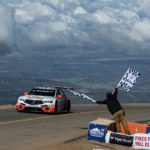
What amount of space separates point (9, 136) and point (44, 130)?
220 centimetres

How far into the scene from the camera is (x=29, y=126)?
16969mm

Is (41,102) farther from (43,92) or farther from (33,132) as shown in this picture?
(33,132)

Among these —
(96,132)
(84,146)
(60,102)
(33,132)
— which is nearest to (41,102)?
(60,102)

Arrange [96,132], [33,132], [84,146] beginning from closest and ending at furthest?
[84,146], [96,132], [33,132]

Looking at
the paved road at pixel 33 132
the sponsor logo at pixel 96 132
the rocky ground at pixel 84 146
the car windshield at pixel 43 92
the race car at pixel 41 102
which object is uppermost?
the car windshield at pixel 43 92

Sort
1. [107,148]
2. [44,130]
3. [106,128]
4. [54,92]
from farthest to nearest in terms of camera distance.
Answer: [54,92] → [44,130] → [106,128] → [107,148]

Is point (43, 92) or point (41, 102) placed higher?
point (43, 92)

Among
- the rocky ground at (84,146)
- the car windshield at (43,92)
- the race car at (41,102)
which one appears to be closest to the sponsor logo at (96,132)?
the rocky ground at (84,146)

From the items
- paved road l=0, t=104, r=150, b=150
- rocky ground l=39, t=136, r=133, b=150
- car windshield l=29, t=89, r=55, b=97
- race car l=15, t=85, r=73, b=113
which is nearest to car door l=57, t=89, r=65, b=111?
race car l=15, t=85, r=73, b=113

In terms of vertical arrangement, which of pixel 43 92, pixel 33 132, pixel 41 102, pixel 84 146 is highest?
pixel 43 92

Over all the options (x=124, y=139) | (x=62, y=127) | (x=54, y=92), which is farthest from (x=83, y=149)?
(x=54, y=92)

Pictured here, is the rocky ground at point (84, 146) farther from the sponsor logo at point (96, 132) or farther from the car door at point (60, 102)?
the car door at point (60, 102)

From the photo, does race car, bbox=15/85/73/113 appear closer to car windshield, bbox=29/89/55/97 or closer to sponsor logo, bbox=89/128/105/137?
car windshield, bbox=29/89/55/97

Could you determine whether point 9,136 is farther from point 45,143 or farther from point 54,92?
point 54,92
